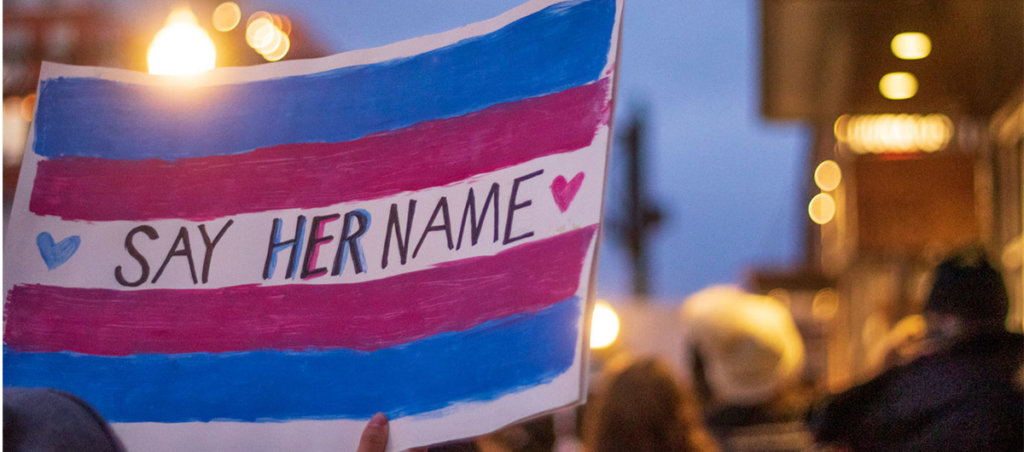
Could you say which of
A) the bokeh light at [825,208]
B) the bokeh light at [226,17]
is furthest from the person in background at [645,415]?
the bokeh light at [825,208]

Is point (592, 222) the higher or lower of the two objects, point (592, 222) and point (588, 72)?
the lower

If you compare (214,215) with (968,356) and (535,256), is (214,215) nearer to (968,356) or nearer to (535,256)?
(535,256)

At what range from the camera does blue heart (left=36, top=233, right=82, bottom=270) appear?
1641mm

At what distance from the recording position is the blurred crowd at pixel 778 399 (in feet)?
4.91

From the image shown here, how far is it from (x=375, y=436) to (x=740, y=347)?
3.11 meters

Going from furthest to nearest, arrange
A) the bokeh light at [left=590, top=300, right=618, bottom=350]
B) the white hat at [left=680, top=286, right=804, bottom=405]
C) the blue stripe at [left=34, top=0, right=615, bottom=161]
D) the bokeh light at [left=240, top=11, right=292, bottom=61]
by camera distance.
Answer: the bokeh light at [left=590, top=300, right=618, bottom=350], the bokeh light at [left=240, top=11, right=292, bottom=61], the white hat at [left=680, top=286, right=804, bottom=405], the blue stripe at [left=34, top=0, right=615, bottom=161]

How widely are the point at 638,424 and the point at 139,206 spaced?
2.17 metres

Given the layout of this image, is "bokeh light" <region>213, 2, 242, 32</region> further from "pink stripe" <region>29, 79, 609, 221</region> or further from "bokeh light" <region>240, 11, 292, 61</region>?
"pink stripe" <region>29, 79, 609, 221</region>

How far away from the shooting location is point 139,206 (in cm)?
165

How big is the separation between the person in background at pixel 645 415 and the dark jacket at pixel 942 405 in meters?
0.87

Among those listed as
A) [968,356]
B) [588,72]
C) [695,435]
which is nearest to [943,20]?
[695,435]

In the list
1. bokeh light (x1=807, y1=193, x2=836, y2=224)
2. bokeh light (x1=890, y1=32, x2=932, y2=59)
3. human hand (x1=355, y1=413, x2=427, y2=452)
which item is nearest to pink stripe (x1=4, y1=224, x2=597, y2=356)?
human hand (x1=355, y1=413, x2=427, y2=452)

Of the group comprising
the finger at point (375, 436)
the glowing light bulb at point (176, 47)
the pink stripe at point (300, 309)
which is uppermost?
the glowing light bulb at point (176, 47)

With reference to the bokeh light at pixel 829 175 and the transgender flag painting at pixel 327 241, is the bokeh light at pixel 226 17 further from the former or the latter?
the bokeh light at pixel 829 175
